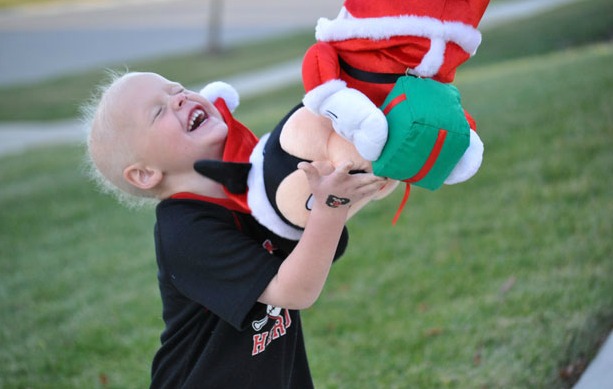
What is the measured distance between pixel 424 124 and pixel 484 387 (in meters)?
1.71

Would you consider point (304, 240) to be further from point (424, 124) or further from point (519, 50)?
point (519, 50)

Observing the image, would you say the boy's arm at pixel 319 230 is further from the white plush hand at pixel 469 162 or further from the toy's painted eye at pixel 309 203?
the white plush hand at pixel 469 162

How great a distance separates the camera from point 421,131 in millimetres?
1686

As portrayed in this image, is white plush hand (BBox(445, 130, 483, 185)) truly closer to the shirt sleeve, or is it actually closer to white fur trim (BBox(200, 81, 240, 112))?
the shirt sleeve

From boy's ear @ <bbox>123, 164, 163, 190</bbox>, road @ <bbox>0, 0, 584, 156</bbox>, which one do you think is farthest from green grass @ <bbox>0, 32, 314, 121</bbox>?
boy's ear @ <bbox>123, 164, 163, 190</bbox>

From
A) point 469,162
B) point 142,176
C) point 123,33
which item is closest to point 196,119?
point 142,176

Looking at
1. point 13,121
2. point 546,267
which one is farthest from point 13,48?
point 546,267

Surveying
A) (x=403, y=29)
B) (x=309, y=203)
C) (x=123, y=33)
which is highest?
(x=403, y=29)

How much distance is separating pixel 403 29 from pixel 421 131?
263 mm

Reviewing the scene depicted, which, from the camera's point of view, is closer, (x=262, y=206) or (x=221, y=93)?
(x=262, y=206)

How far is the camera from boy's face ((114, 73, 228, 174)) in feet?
6.50

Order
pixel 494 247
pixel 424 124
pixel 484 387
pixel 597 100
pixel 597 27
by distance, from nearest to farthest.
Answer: pixel 424 124, pixel 484 387, pixel 494 247, pixel 597 100, pixel 597 27

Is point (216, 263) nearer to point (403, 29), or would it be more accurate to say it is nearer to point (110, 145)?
point (110, 145)

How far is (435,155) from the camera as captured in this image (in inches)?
68.4
